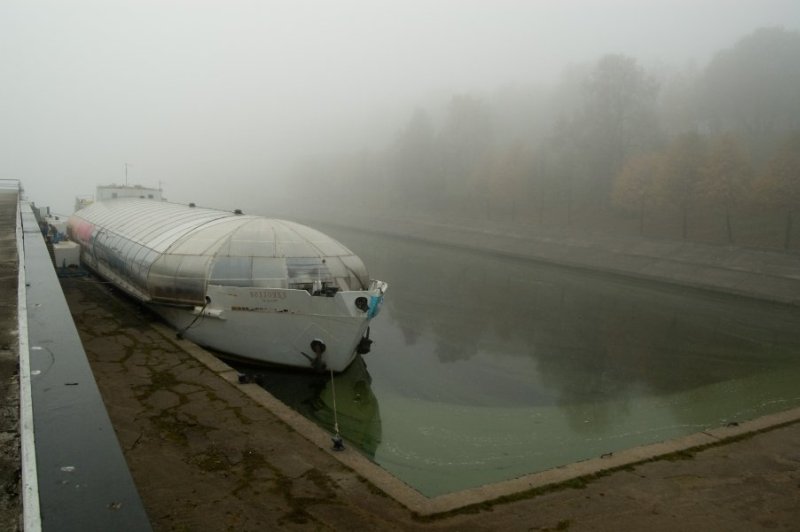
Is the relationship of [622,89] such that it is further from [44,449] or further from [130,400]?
[44,449]

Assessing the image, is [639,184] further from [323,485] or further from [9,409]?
[9,409]

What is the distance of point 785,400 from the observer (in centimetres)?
1586

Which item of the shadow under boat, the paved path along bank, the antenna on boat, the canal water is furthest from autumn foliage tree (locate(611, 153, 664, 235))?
the antenna on boat

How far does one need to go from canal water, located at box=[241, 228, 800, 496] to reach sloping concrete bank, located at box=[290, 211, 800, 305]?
3.16 metres

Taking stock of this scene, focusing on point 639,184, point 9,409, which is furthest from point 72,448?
point 639,184

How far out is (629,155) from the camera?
57.4 m

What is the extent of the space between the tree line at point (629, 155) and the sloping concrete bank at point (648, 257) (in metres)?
2.58

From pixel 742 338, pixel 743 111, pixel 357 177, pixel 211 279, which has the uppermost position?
pixel 743 111

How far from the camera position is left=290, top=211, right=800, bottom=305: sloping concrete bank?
35.0 m

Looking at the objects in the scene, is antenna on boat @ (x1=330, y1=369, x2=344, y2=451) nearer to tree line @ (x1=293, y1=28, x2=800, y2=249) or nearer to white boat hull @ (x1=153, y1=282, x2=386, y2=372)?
white boat hull @ (x1=153, y1=282, x2=386, y2=372)

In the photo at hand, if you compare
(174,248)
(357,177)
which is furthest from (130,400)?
(357,177)

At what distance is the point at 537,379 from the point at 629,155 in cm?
4652

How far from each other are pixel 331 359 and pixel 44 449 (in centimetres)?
1190

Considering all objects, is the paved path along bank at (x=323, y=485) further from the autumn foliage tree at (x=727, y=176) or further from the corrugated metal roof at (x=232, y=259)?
the autumn foliage tree at (x=727, y=176)
